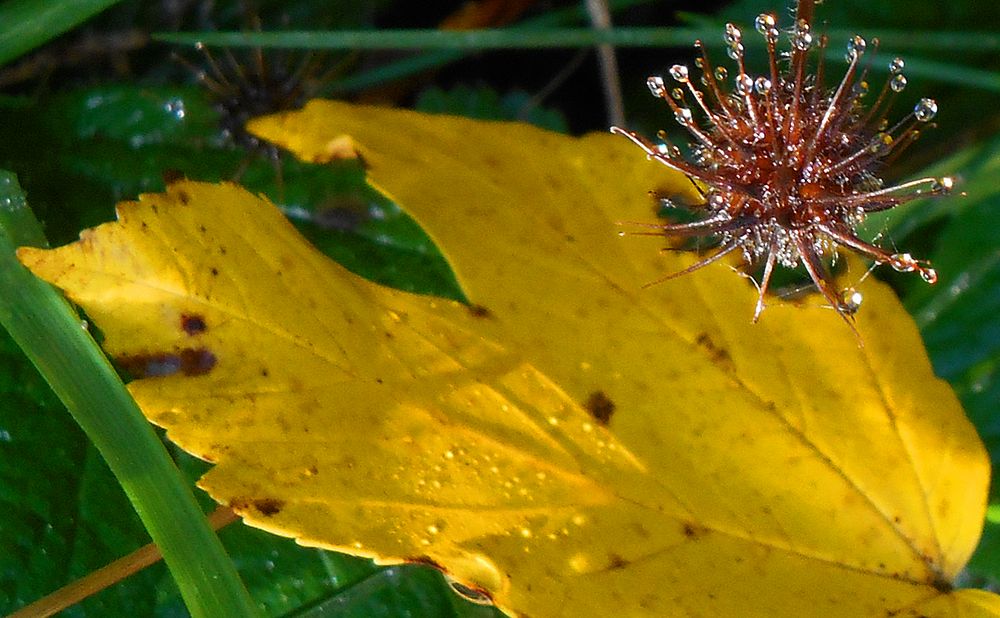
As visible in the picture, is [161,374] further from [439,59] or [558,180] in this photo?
[439,59]

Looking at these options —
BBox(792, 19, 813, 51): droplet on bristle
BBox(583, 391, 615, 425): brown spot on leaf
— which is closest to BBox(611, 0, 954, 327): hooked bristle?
BBox(792, 19, 813, 51): droplet on bristle

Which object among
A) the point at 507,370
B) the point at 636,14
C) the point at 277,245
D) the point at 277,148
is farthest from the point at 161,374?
the point at 636,14

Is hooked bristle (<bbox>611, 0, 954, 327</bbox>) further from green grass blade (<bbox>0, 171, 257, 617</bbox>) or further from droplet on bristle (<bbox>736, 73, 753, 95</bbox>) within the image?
green grass blade (<bbox>0, 171, 257, 617</bbox>)

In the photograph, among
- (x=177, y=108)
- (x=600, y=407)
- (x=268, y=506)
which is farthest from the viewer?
(x=177, y=108)

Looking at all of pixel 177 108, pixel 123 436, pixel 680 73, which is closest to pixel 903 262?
pixel 680 73

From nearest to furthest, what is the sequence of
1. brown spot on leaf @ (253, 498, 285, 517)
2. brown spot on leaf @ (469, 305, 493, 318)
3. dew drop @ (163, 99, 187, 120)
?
brown spot on leaf @ (253, 498, 285, 517)
brown spot on leaf @ (469, 305, 493, 318)
dew drop @ (163, 99, 187, 120)

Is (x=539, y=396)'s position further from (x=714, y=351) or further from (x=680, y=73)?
(x=680, y=73)
